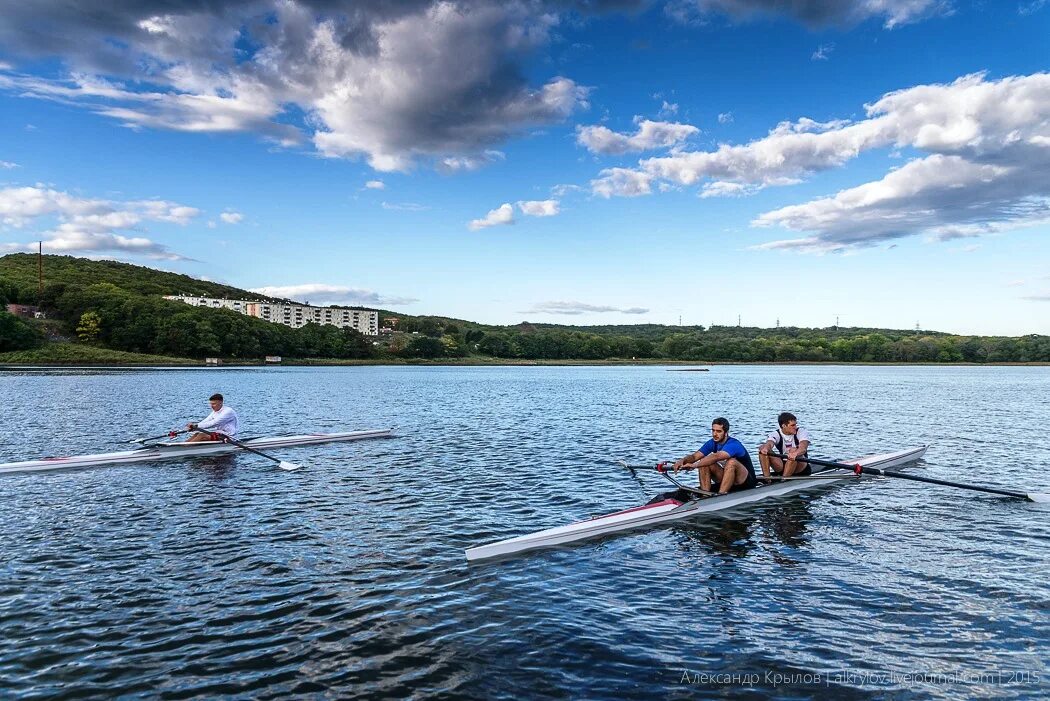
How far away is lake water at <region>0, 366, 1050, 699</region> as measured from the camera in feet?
25.0

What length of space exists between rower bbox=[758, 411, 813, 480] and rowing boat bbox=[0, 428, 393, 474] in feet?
60.4

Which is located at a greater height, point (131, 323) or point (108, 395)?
point (131, 323)

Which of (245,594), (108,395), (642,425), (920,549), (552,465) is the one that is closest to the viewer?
(245,594)

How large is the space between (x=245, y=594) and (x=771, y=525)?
37.0 feet


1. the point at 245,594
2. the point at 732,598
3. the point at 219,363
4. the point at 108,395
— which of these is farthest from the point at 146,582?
the point at 219,363

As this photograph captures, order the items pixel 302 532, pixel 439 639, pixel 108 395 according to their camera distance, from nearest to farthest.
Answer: pixel 439 639
pixel 302 532
pixel 108 395

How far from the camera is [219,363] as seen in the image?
146 metres

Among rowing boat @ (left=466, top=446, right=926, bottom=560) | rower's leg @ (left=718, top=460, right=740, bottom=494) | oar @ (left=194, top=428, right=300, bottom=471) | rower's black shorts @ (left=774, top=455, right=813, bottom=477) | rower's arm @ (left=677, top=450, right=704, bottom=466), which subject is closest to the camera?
rowing boat @ (left=466, top=446, right=926, bottom=560)

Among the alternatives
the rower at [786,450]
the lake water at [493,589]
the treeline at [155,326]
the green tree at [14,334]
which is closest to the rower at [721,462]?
the lake water at [493,589]

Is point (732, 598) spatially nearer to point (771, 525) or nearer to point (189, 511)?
point (771, 525)

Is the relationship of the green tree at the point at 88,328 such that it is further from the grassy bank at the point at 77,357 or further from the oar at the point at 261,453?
the oar at the point at 261,453

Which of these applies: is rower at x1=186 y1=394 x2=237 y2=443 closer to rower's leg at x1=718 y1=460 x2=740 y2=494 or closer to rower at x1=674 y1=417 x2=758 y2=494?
rower at x1=674 y1=417 x2=758 y2=494

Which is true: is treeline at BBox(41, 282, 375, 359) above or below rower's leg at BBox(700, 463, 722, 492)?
above

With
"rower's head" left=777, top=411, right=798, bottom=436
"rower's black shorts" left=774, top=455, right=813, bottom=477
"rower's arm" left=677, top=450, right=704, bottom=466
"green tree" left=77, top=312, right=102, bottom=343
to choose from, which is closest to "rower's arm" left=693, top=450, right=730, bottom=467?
"rower's arm" left=677, top=450, right=704, bottom=466
